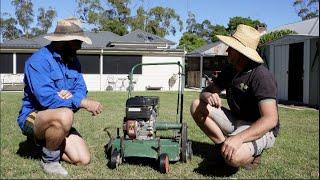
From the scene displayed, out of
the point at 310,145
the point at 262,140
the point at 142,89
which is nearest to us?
the point at 262,140

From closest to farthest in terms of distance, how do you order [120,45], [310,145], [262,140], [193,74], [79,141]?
[262,140] < [79,141] < [310,145] < [120,45] < [193,74]

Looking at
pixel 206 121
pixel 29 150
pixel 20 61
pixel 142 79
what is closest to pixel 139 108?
pixel 206 121

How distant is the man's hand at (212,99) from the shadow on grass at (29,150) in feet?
6.39

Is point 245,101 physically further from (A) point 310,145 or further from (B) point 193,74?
(B) point 193,74

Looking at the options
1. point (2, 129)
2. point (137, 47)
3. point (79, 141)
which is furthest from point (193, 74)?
point (79, 141)

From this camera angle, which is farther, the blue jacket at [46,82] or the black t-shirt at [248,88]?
the blue jacket at [46,82]

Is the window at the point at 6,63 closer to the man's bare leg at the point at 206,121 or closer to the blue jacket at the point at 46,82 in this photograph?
the blue jacket at the point at 46,82

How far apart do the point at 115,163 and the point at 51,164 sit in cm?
60

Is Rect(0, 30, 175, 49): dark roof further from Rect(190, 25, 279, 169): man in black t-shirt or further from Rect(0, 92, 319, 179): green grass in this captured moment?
Rect(190, 25, 279, 169): man in black t-shirt

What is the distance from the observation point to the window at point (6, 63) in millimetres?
27141

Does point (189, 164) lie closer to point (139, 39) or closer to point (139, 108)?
point (139, 108)

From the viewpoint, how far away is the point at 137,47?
95.7ft

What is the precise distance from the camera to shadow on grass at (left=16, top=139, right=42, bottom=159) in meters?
5.52

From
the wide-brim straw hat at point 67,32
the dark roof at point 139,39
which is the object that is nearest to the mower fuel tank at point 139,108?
the wide-brim straw hat at point 67,32
